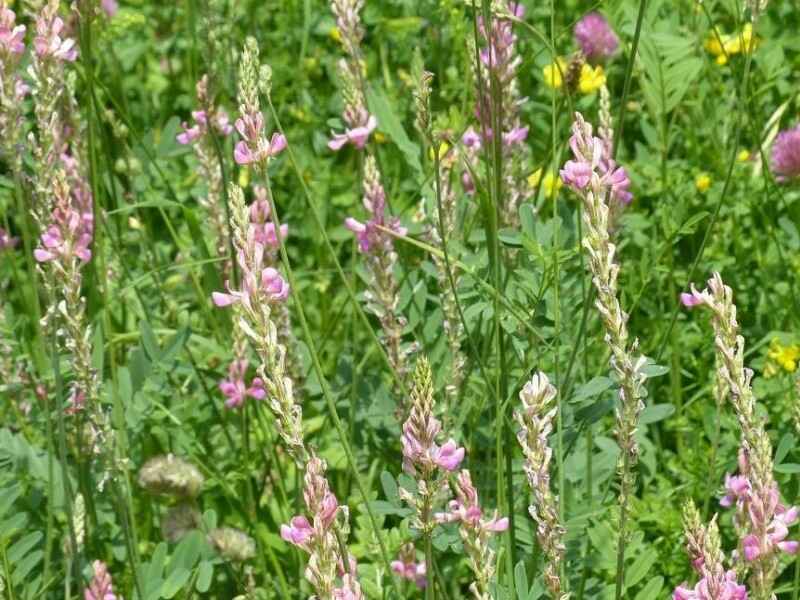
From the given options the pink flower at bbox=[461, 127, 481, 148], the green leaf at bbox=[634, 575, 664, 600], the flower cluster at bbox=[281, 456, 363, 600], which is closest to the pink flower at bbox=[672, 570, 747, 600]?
the flower cluster at bbox=[281, 456, 363, 600]

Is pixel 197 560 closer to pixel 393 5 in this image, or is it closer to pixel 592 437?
pixel 592 437

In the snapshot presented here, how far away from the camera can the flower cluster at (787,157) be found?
3408mm

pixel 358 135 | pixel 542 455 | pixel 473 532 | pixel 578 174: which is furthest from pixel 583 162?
pixel 358 135

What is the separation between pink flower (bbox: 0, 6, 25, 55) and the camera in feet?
6.81

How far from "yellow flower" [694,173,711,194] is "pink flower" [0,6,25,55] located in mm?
1998

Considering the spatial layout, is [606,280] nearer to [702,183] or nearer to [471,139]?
[471,139]

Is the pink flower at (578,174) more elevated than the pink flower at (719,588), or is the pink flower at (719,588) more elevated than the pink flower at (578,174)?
the pink flower at (578,174)

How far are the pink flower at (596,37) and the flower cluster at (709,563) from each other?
2527 millimetres

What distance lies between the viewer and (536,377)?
1616 mm

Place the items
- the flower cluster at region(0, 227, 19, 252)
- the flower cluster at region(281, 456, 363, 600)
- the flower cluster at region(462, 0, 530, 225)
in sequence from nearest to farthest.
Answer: the flower cluster at region(281, 456, 363, 600), the flower cluster at region(462, 0, 530, 225), the flower cluster at region(0, 227, 19, 252)

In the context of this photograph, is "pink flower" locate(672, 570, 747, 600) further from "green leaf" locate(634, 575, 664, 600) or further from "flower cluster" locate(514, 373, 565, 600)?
"green leaf" locate(634, 575, 664, 600)

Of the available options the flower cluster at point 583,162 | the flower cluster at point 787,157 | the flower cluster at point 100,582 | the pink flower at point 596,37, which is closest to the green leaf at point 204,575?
the flower cluster at point 100,582

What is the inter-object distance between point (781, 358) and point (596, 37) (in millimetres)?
1446

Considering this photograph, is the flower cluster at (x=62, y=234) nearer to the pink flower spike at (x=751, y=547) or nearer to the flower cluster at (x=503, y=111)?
the flower cluster at (x=503, y=111)
